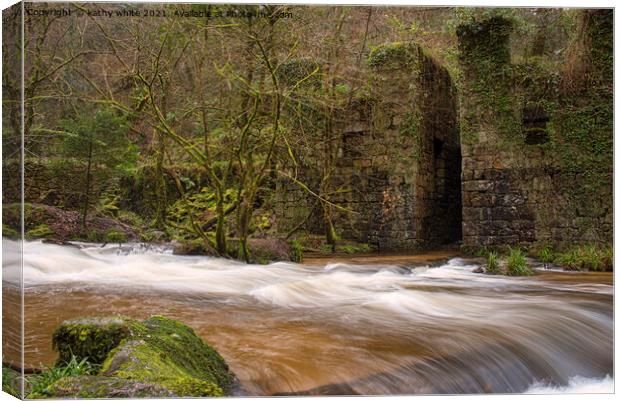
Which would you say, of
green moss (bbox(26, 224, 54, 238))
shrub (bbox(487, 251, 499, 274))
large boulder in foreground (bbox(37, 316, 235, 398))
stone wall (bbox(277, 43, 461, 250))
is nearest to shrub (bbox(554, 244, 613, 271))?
shrub (bbox(487, 251, 499, 274))

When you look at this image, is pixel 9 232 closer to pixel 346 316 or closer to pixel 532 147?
pixel 346 316

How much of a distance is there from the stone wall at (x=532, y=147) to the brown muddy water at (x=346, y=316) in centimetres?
67

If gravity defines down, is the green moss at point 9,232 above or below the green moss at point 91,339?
above

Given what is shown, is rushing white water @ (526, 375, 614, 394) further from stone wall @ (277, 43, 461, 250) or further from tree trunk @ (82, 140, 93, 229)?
tree trunk @ (82, 140, 93, 229)

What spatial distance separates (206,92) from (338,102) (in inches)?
57.6

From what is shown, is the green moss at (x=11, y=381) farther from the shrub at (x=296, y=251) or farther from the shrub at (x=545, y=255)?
the shrub at (x=545, y=255)

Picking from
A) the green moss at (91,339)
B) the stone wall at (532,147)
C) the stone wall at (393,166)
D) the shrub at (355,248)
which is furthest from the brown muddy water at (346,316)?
the stone wall at (393,166)

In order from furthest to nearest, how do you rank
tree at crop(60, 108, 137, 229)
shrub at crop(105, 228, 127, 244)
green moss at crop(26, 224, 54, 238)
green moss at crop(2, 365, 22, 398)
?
shrub at crop(105, 228, 127, 244) → tree at crop(60, 108, 137, 229) → green moss at crop(26, 224, 54, 238) → green moss at crop(2, 365, 22, 398)

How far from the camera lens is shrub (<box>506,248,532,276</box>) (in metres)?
4.91

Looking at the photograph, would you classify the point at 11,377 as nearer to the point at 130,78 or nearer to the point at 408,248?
the point at 130,78

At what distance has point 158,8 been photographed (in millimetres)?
4262

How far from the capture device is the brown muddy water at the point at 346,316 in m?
3.62

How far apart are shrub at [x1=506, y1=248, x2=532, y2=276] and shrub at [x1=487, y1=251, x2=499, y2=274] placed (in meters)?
0.10

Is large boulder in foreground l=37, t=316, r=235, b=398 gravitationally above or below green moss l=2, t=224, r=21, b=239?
below
